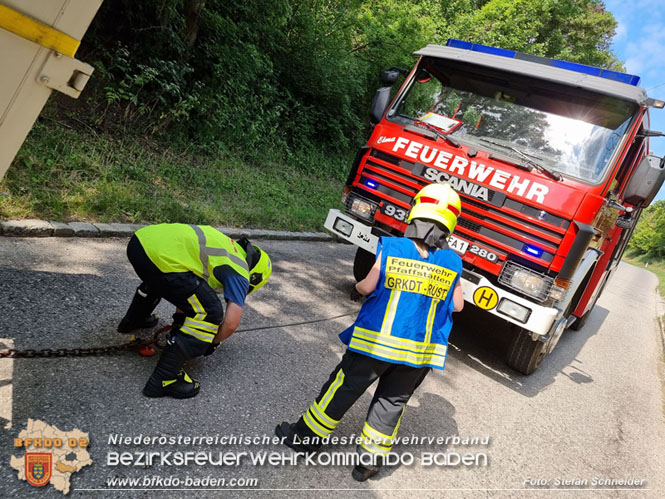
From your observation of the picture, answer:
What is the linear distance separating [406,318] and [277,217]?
5000 millimetres

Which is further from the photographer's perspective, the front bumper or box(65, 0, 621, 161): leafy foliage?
box(65, 0, 621, 161): leafy foliage

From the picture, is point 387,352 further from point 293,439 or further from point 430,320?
point 293,439

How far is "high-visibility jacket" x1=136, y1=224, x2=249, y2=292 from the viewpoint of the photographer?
8.43ft

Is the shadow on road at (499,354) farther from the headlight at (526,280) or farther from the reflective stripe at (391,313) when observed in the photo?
the reflective stripe at (391,313)

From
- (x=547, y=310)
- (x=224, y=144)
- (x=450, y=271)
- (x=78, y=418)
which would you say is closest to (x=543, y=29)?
(x=224, y=144)

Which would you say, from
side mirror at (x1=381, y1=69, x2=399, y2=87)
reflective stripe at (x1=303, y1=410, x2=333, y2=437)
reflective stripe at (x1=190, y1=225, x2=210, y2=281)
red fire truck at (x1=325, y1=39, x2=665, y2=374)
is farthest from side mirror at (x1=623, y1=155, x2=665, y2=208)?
reflective stripe at (x1=190, y1=225, x2=210, y2=281)

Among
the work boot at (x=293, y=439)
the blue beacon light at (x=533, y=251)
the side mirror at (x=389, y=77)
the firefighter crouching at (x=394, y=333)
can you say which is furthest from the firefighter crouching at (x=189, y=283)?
the side mirror at (x=389, y=77)

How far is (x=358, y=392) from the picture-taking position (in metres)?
2.49

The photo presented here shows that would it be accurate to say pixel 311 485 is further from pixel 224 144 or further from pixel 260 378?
pixel 224 144

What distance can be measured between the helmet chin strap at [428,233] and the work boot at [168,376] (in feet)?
4.92

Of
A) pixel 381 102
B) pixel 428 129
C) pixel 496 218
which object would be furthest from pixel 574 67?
pixel 381 102

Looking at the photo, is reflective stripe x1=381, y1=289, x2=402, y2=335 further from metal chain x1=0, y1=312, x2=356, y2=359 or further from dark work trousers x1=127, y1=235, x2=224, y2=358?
metal chain x1=0, y1=312, x2=356, y2=359

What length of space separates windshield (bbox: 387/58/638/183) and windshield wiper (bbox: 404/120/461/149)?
0.06m

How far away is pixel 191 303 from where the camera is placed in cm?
259
